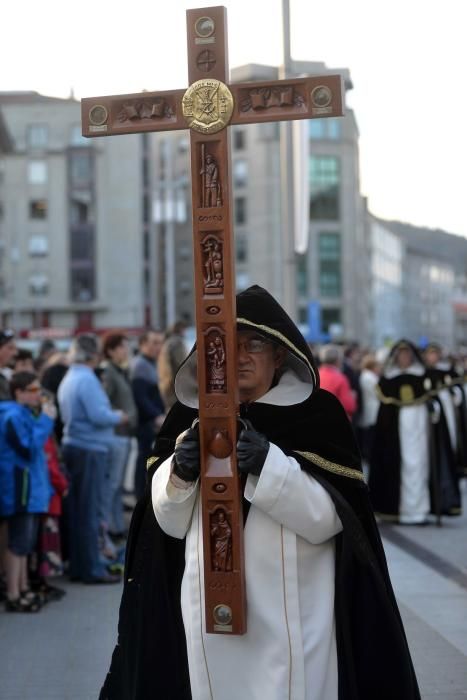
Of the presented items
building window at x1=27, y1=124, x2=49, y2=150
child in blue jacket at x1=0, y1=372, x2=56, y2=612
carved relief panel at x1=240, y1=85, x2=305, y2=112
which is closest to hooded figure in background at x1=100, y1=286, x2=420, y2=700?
carved relief panel at x1=240, y1=85, x2=305, y2=112

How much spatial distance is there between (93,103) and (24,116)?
74.4 meters

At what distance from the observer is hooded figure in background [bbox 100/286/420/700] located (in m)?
3.26

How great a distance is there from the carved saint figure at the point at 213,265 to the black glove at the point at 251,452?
456 millimetres

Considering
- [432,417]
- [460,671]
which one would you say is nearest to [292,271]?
[432,417]

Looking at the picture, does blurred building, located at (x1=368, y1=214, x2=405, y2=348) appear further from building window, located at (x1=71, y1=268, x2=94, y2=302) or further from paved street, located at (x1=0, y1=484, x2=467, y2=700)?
paved street, located at (x1=0, y1=484, x2=467, y2=700)

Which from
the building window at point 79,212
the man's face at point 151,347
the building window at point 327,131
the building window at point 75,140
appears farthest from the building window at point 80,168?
the man's face at point 151,347

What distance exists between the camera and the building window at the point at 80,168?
73.0m

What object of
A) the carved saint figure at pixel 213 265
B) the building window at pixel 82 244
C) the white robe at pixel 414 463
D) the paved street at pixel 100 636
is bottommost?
the paved street at pixel 100 636

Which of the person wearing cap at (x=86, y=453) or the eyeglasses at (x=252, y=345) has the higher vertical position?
the eyeglasses at (x=252, y=345)

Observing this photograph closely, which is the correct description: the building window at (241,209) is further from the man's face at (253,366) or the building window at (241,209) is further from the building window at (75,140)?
the man's face at (253,366)

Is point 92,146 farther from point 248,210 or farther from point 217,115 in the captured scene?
point 217,115

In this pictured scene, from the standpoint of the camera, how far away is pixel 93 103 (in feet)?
11.5

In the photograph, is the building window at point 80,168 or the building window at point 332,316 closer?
the building window at point 80,168

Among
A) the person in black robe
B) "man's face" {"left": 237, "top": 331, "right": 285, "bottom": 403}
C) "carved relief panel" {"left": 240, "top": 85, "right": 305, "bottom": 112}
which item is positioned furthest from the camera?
the person in black robe
